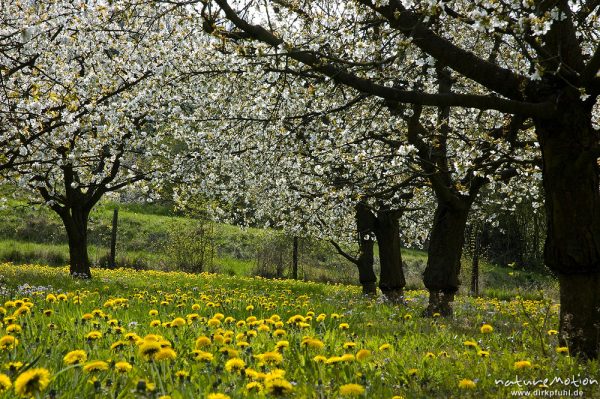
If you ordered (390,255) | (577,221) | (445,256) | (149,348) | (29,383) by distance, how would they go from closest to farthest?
(29,383)
(149,348)
(577,221)
(445,256)
(390,255)

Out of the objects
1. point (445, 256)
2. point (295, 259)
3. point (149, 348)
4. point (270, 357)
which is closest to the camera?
point (149, 348)

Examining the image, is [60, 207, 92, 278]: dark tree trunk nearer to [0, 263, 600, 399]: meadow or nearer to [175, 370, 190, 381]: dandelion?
[0, 263, 600, 399]: meadow

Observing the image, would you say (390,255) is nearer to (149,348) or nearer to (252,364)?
(252,364)

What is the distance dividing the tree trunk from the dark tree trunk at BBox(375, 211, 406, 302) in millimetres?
3955

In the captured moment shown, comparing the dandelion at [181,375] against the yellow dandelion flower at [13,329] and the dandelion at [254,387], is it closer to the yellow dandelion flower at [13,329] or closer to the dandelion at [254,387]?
the dandelion at [254,387]

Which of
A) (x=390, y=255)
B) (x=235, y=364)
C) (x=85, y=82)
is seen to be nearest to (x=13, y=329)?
(x=235, y=364)

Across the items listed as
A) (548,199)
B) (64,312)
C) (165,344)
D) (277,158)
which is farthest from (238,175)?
(165,344)

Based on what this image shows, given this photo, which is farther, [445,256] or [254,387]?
[445,256]

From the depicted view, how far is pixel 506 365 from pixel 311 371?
197 cm

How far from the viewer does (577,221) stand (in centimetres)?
534

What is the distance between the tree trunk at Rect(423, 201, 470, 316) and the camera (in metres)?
10.2

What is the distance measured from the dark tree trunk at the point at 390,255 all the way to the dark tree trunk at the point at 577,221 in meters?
8.90

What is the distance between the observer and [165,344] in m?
3.21

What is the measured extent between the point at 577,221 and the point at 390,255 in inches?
369
